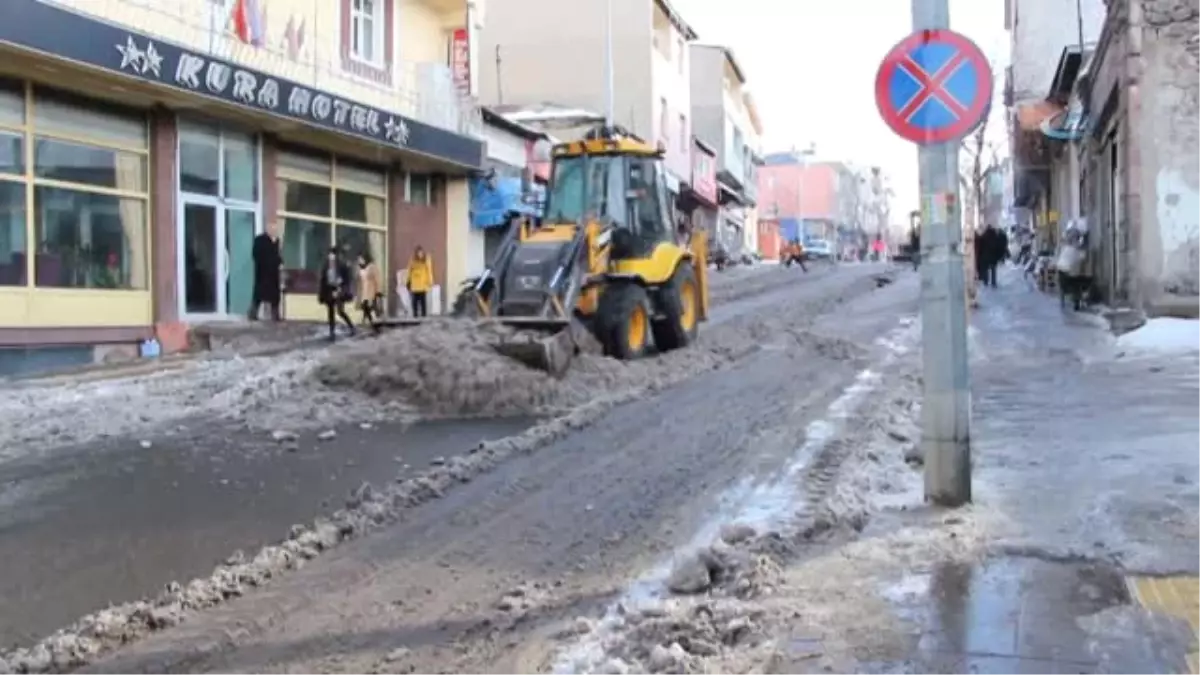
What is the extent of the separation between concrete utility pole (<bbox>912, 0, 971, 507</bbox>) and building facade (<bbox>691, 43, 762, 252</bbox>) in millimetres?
51782

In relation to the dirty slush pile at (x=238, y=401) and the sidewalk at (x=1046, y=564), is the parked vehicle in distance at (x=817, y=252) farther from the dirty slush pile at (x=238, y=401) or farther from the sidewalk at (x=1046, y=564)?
the sidewalk at (x=1046, y=564)

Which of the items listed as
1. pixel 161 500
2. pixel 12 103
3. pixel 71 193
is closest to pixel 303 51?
pixel 71 193

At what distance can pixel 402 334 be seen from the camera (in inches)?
556

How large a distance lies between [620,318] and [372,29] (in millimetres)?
11218

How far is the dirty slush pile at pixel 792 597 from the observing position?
4.97 m

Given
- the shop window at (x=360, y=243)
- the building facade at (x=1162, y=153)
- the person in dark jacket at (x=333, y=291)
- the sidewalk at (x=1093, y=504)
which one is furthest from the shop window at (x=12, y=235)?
the building facade at (x=1162, y=153)

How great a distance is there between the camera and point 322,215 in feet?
76.7

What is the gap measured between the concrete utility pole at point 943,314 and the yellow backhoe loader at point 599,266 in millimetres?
6848

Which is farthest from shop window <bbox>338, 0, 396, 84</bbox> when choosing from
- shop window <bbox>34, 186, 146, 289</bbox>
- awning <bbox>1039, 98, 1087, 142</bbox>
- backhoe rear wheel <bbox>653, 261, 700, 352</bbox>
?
awning <bbox>1039, 98, 1087, 142</bbox>

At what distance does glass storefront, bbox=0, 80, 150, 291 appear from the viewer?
52.2 feet

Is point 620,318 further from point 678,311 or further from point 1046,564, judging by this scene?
point 1046,564

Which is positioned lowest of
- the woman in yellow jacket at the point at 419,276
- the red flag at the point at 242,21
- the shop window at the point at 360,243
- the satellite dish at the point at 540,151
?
the woman in yellow jacket at the point at 419,276

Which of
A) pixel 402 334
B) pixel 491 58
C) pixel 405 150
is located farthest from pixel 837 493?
pixel 491 58

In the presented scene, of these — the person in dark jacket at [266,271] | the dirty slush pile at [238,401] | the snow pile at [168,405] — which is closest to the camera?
the snow pile at [168,405]
